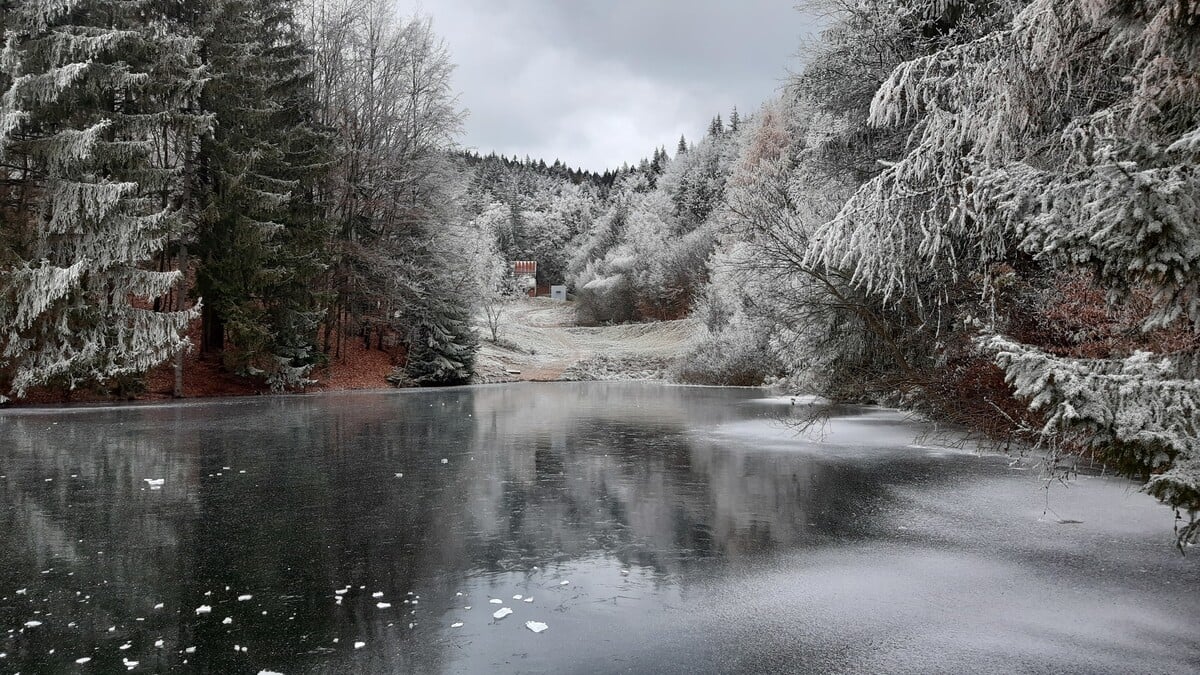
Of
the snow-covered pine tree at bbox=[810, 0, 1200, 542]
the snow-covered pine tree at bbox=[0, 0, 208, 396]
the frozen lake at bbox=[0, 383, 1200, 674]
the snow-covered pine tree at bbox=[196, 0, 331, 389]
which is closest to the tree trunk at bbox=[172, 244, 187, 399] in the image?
the snow-covered pine tree at bbox=[196, 0, 331, 389]

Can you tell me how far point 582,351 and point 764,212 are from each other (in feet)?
113

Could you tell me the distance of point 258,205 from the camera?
2269 cm

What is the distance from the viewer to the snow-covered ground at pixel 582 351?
37562mm

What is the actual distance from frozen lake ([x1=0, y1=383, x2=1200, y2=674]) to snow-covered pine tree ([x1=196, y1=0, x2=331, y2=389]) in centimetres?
1162

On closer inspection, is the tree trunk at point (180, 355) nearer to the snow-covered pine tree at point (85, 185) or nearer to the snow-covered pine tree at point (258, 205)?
the snow-covered pine tree at point (258, 205)

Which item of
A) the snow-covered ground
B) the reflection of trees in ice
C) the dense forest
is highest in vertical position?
the dense forest

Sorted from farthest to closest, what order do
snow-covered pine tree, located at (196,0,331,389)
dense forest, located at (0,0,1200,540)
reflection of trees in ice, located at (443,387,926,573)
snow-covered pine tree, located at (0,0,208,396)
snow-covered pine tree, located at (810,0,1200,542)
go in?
snow-covered pine tree, located at (196,0,331,389) → snow-covered pine tree, located at (0,0,208,396) → reflection of trees in ice, located at (443,387,926,573) → dense forest, located at (0,0,1200,540) → snow-covered pine tree, located at (810,0,1200,542)

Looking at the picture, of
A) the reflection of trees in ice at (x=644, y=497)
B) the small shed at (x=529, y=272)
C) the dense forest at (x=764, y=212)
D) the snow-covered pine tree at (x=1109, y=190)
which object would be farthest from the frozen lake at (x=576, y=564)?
the small shed at (x=529, y=272)

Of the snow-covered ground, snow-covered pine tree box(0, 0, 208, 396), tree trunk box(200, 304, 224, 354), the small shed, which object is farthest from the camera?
the small shed

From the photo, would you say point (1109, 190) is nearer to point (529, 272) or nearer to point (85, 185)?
point (85, 185)

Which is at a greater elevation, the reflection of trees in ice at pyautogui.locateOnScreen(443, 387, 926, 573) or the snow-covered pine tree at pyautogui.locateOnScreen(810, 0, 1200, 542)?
the snow-covered pine tree at pyautogui.locateOnScreen(810, 0, 1200, 542)

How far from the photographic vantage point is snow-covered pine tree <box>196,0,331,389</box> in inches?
885

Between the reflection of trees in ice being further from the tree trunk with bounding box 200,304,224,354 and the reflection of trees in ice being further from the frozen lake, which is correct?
the tree trunk with bounding box 200,304,224,354

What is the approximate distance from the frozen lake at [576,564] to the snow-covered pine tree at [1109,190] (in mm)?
1338
